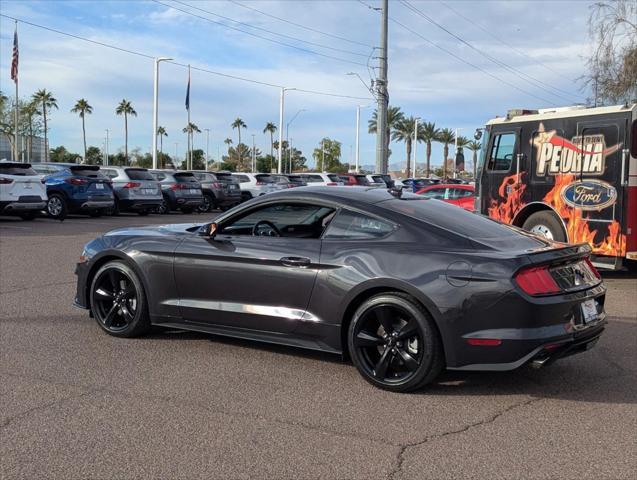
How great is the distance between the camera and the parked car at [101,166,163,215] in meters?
22.0

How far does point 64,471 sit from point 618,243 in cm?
845

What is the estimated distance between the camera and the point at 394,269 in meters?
4.63

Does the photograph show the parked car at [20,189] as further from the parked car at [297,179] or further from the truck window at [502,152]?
the parked car at [297,179]

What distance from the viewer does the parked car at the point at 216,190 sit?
2669 cm

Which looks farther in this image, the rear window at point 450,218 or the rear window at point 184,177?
the rear window at point 184,177

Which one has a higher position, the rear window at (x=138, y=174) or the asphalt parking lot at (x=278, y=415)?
the rear window at (x=138, y=174)

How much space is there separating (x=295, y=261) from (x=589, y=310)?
7.04 ft

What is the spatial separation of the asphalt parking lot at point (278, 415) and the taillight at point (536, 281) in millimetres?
786

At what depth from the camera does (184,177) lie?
25250 mm

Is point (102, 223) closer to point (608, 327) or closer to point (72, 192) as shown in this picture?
point (72, 192)

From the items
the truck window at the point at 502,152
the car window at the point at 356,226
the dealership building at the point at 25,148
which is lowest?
the car window at the point at 356,226

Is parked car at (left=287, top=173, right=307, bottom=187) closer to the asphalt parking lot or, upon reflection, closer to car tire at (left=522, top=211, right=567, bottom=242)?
car tire at (left=522, top=211, right=567, bottom=242)

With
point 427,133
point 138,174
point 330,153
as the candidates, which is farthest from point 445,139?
point 138,174

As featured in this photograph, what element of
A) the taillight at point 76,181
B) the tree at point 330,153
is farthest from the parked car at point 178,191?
the tree at point 330,153
